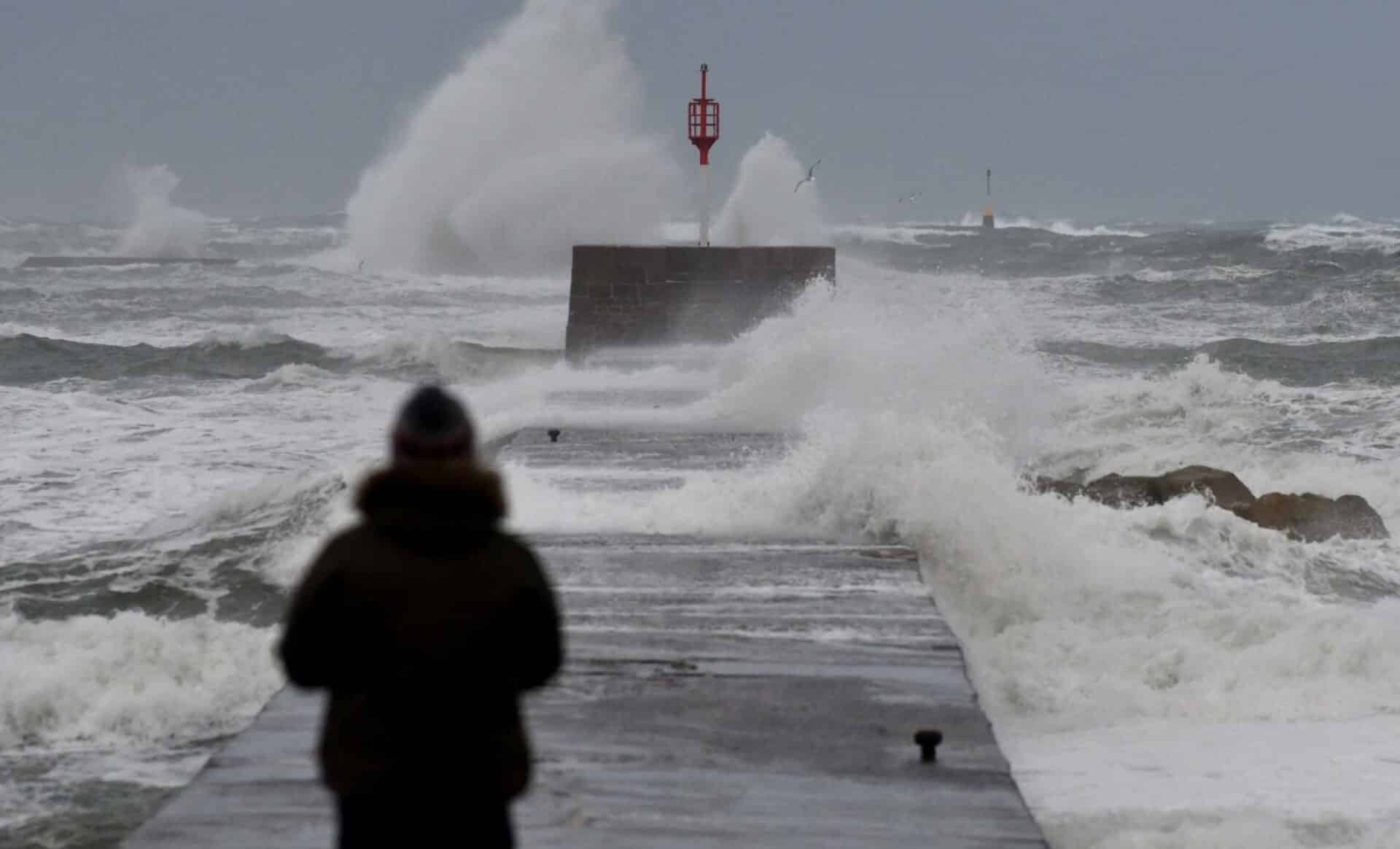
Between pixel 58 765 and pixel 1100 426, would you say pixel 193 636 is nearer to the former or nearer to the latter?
pixel 58 765

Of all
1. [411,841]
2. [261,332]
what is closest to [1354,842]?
[411,841]

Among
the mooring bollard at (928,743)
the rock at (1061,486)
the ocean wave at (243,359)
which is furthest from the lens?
the ocean wave at (243,359)

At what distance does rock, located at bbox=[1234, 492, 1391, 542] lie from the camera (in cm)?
963

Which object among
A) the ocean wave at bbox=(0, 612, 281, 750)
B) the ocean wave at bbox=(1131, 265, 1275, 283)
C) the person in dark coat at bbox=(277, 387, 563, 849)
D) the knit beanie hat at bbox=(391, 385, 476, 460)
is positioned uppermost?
the ocean wave at bbox=(1131, 265, 1275, 283)

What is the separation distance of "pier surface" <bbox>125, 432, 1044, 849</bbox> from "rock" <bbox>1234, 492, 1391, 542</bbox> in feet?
13.6

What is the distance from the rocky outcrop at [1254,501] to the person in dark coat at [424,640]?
7.09 meters

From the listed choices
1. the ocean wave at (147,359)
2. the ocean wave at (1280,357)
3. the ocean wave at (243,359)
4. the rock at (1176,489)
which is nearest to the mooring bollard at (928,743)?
the rock at (1176,489)

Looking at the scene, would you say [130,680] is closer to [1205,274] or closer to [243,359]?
[243,359]

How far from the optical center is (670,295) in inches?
658

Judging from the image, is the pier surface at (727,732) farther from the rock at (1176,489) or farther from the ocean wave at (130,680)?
the rock at (1176,489)

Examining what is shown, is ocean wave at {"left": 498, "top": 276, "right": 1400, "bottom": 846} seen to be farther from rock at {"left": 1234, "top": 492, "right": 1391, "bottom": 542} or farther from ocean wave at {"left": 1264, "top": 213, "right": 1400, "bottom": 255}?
ocean wave at {"left": 1264, "top": 213, "right": 1400, "bottom": 255}

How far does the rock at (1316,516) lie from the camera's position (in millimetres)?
9633

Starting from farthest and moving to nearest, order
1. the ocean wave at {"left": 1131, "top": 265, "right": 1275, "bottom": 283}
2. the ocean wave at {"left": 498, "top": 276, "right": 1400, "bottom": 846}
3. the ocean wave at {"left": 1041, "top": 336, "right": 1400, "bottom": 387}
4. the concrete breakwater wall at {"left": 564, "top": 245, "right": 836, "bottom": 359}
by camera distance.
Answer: the ocean wave at {"left": 1131, "top": 265, "right": 1275, "bottom": 283}
the ocean wave at {"left": 1041, "top": 336, "right": 1400, "bottom": 387}
the concrete breakwater wall at {"left": 564, "top": 245, "right": 836, "bottom": 359}
the ocean wave at {"left": 498, "top": 276, "right": 1400, "bottom": 846}

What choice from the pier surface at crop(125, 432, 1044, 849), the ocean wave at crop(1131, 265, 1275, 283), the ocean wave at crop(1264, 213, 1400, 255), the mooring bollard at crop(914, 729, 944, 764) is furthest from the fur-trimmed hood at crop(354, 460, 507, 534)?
the ocean wave at crop(1264, 213, 1400, 255)
